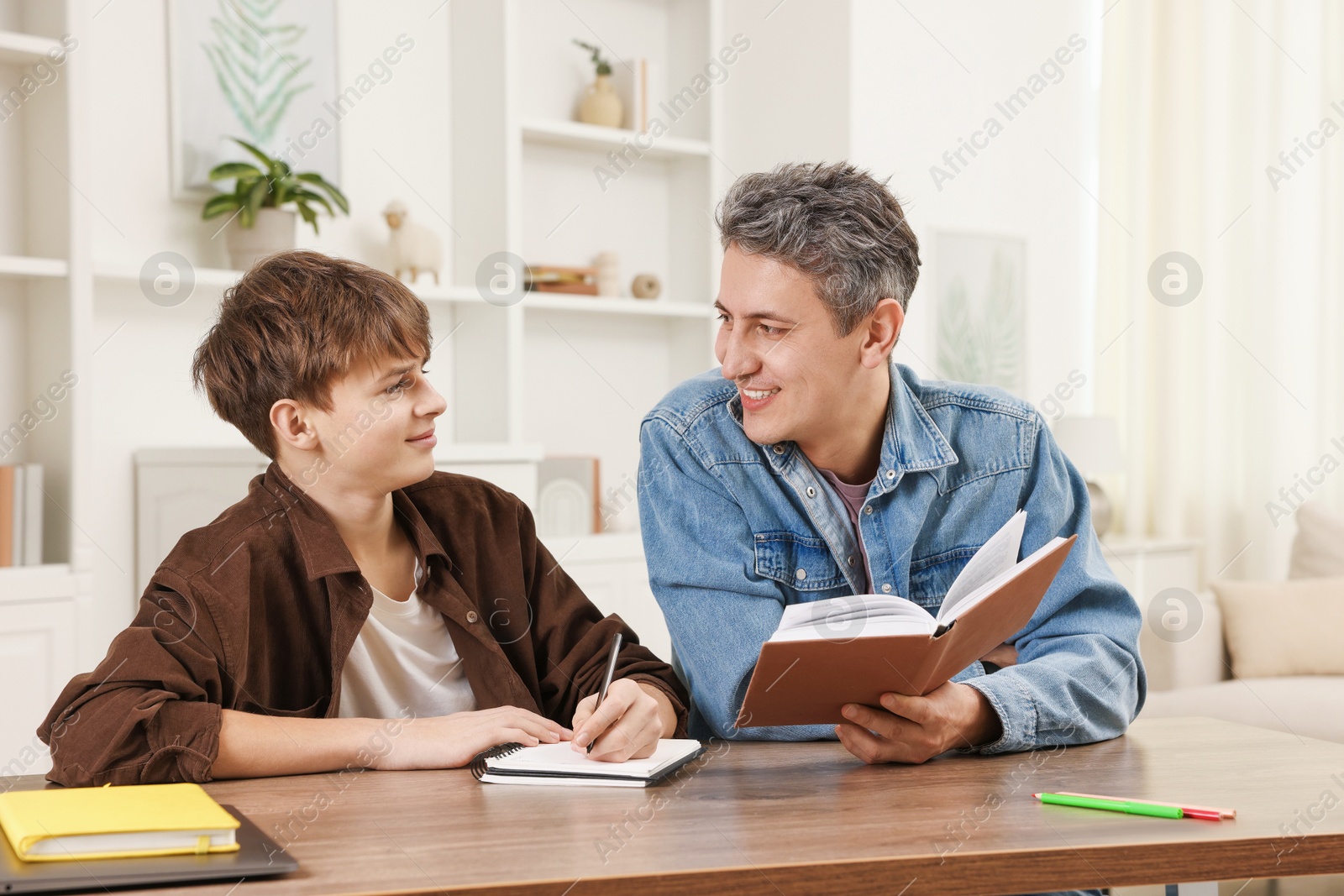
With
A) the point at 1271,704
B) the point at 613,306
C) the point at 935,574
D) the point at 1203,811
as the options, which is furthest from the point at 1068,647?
the point at 613,306

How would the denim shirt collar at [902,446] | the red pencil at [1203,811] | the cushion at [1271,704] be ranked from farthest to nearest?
the cushion at [1271,704] → the denim shirt collar at [902,446] → the red pencil at [1203,811]

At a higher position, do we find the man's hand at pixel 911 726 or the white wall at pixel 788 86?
the white wall at pixel 788 86

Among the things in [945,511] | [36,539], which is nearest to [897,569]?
[945,511]

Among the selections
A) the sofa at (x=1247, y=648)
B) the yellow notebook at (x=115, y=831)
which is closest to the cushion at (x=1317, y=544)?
the sofa at (x=1247, y=648)

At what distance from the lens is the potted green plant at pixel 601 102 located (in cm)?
380

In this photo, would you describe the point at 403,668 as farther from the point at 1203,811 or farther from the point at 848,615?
the point at 1203,811

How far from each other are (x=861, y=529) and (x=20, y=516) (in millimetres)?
2020

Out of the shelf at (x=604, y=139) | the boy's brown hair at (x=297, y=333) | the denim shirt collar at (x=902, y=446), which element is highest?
the shelf at (x=604, y=139)

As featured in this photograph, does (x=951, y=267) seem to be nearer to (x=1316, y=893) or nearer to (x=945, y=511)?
(x=1316, y=893)

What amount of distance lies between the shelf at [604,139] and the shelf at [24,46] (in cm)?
128

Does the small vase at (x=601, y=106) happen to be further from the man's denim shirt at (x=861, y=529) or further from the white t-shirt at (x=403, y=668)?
the white t-shirt at (x=403, y=668)

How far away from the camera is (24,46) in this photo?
2656mm

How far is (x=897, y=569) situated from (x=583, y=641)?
401 mm

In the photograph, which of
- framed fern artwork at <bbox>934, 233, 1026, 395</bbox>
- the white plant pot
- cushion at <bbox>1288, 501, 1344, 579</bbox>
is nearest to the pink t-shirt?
the white plant pot
